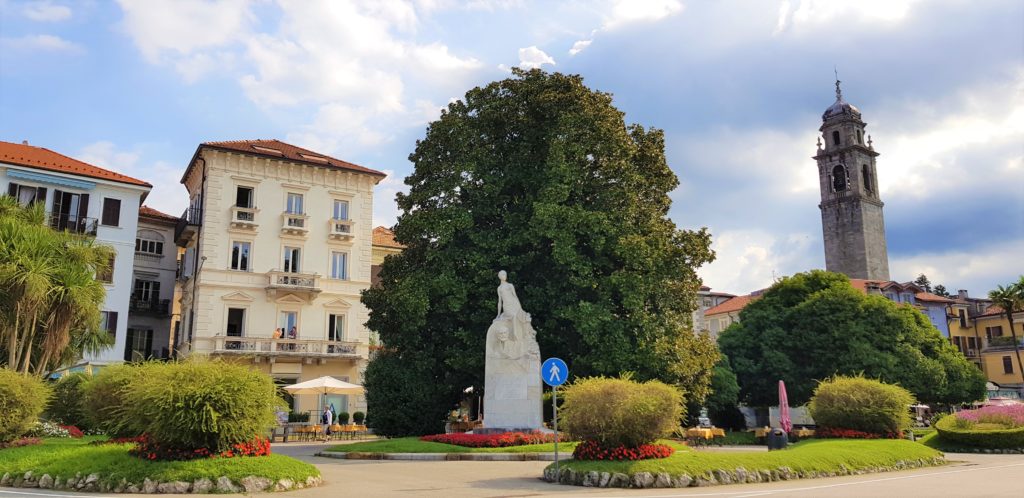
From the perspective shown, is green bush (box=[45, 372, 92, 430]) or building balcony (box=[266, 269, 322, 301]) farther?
building balcony (box=[266, 269, 322, 301])

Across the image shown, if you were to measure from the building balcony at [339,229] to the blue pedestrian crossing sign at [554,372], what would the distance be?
33345 millimetres

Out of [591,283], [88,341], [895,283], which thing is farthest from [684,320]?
[895,283]

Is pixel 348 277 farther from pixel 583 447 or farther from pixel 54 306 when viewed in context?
pixel 583 447

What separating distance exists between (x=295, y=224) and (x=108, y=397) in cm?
2906

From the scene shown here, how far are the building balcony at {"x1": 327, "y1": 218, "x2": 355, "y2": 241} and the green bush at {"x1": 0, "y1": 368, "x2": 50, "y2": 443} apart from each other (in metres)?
29.7

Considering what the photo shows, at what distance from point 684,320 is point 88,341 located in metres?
25.1

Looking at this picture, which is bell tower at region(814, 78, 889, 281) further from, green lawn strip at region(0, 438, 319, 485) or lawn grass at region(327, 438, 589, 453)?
green lawn strip at region(0, 438, 319, 485)

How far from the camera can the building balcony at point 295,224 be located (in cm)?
4683

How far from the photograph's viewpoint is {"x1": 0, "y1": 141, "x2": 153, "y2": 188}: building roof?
40.6 m

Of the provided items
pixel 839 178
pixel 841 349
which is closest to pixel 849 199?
pixel 839 178

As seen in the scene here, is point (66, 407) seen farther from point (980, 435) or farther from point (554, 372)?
point (980, 435)

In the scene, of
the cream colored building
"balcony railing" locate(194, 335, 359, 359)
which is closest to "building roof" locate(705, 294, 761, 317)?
the cream colored building

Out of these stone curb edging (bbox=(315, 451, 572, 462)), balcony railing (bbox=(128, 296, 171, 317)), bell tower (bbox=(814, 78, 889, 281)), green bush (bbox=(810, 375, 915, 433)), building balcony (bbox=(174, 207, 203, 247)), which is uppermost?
bell tower (bbox=(814, 78, 889, 281))

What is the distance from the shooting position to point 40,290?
72.8ft
